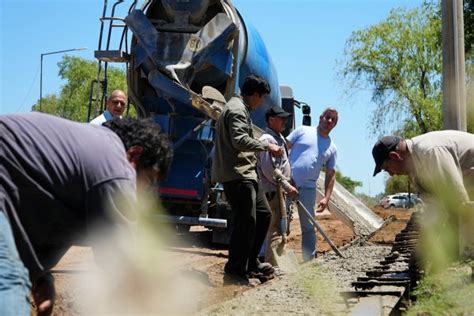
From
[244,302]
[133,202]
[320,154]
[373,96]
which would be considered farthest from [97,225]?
[373,96]

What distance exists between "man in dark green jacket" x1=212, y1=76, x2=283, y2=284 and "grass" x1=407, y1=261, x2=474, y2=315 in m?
2.53

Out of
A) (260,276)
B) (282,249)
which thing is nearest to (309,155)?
(282,249)

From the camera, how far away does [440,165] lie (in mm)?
5852

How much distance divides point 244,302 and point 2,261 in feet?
11.7

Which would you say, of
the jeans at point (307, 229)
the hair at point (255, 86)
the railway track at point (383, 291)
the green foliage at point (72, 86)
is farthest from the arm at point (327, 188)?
the green foliage at point (72, 86)

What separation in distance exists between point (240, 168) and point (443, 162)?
2481 millimetres

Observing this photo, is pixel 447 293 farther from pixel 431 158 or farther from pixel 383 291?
pixel 431 158

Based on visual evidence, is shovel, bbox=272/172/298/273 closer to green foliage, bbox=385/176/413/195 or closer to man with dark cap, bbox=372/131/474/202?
man with dark cap, bbox=372/131/474/202

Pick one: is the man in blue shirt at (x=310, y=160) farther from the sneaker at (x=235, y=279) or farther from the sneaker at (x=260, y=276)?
the sneaker at (x=235, y=279)

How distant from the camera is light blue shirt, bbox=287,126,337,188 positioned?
9.78 meters

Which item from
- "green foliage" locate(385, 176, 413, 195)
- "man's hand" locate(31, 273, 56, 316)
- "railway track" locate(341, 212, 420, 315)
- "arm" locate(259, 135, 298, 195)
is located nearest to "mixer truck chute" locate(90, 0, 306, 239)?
"arm" locate(259, 135, 298, 195)

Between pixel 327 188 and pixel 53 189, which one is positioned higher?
pixel 53 189

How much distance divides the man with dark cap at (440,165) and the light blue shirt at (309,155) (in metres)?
3.59

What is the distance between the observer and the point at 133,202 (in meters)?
3.12
